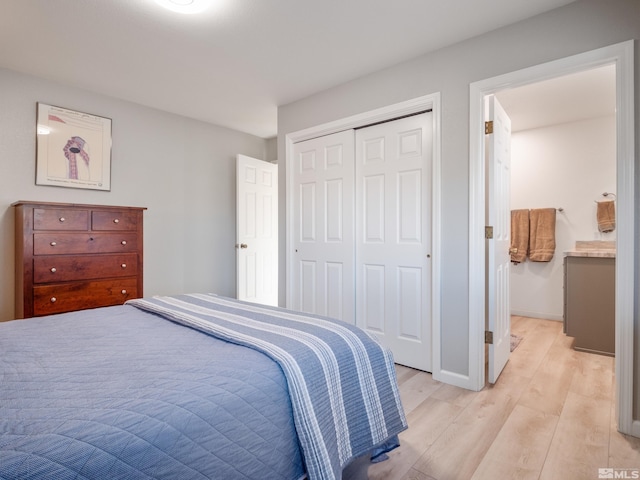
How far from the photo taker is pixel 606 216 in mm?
3744

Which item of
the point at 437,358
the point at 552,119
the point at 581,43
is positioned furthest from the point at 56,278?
the point at 552,119

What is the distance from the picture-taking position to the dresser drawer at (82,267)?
2490 mm

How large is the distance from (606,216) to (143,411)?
471 centimetres

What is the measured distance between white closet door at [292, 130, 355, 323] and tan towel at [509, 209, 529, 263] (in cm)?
258

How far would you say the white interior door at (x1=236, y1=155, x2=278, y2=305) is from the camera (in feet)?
13.5

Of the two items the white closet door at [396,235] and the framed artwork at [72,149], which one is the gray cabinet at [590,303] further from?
the framed artwork at [72,149]

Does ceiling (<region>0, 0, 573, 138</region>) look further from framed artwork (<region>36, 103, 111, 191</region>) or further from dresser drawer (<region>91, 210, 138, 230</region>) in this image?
dresser drawer (<region>91, 210, 138, 230</region>)

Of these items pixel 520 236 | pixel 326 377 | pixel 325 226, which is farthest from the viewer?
pixel 520 236

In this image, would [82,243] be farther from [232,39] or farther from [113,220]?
[232,39]

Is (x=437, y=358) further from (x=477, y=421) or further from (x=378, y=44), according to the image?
(x=378, y=44)

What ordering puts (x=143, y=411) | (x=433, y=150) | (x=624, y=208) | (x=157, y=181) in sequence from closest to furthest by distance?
(x=143, y=411) → (x=624, y=208) → (x=433, y=150) → (x=157, y=181)

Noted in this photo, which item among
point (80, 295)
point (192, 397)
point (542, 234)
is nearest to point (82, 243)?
point (80, 295)

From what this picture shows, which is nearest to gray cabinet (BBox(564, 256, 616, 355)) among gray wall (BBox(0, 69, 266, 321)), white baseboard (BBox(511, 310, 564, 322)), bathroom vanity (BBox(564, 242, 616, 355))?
bathroom vanity (BBox(564, 242, 616, 355))

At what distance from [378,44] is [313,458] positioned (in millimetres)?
2503
